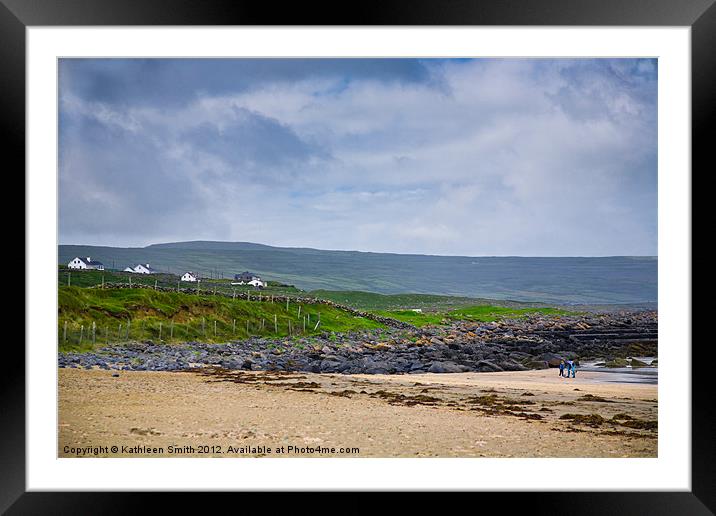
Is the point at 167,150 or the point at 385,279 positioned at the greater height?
the point at 167,150

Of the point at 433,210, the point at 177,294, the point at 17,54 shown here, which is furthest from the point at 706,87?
the point at 177,294

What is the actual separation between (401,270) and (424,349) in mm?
838

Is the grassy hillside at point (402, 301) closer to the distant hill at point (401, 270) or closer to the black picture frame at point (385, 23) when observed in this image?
the distant hill at point (401, 270)

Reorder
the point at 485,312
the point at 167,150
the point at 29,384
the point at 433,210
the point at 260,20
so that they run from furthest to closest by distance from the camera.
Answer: the point at 485,312
the point at 433,210
the point at 167,150
the point at 29,384
the point at 260,20

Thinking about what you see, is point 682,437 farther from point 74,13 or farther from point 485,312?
point 74,13

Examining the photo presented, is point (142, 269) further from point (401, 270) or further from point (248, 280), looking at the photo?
point (401, 270)

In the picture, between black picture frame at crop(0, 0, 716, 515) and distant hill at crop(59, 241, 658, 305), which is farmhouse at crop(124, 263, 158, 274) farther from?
black picture frame at crop(0, 0, 716, 515)

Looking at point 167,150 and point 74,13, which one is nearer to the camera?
point 74,13

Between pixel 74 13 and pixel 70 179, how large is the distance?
204 centimetres

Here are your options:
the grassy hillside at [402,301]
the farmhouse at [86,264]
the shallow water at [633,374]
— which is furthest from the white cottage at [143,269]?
the shallow water at [633,374]

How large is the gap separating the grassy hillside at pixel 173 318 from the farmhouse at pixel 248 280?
→ 187 mm

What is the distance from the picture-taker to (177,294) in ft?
16.5

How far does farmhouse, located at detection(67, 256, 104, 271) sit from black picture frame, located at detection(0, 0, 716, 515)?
180cm

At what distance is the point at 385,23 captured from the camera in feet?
8.37
